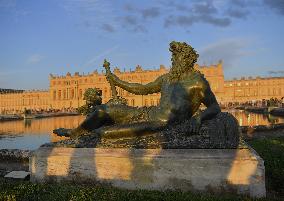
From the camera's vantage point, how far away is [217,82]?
10088cm

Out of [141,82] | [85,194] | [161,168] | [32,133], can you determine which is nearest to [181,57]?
[161,168]

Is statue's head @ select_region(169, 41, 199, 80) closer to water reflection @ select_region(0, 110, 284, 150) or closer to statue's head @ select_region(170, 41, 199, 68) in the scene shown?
statue's head @ select_region(170, 41, 199, 68)

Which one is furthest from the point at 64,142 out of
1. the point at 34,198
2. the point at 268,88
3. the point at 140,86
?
the point at 268,88

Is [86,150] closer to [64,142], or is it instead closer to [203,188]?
[64,142]

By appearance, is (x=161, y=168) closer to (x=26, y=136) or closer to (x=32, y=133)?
(x=26, y=136)

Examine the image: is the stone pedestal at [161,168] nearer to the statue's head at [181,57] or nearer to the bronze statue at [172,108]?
the bronze statue at [172,108]

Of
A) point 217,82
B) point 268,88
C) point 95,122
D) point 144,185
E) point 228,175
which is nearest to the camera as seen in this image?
point 228,175

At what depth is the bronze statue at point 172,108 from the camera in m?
4.61

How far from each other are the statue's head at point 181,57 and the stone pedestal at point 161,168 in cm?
105

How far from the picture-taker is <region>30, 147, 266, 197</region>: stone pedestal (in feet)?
13.2

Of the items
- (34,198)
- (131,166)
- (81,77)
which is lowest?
(34,198)

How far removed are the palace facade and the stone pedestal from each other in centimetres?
8849

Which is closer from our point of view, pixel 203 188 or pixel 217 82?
pixel 203 188

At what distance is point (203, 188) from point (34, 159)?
1.99m
